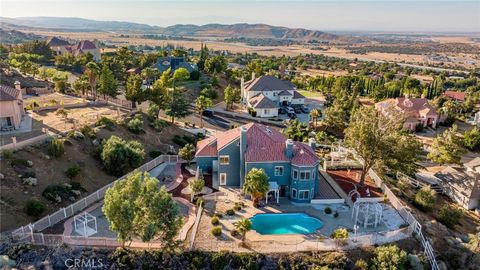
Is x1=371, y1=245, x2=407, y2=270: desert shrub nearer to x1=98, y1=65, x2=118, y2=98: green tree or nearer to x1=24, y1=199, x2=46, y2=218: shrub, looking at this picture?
x1=24, y1=199, x2=46, y2=218: shrub

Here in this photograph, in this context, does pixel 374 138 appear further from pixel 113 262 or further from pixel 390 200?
pixel 113 262

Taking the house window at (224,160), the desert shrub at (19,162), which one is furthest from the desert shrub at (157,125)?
the desert shrub at (19,162)

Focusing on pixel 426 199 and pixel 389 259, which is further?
pixel 426 199

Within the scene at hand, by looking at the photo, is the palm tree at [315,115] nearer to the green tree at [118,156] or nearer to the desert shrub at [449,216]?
the desert shrub at [449,216]

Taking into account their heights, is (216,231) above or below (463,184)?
above

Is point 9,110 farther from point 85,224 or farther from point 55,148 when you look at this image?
point 85,224

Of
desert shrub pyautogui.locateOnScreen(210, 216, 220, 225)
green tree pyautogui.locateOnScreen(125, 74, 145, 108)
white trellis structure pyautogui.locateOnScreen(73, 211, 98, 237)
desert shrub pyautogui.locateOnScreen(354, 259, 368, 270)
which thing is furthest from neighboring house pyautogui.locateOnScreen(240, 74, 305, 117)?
desert shrub pyautogui.locateOnScreen(354, 259, 368, 270)

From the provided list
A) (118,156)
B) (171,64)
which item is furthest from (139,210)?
(171,64)
